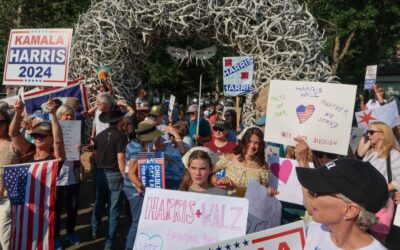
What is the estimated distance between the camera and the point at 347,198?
1.90 m

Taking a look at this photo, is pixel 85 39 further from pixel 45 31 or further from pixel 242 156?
pixel 242 156

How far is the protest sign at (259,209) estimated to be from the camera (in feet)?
11.1

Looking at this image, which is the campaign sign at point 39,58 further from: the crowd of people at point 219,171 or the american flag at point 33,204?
the american flag at point 33,204

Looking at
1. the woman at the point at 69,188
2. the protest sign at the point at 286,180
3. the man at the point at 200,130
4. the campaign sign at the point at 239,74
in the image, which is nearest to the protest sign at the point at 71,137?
the woman at the point at 69,188

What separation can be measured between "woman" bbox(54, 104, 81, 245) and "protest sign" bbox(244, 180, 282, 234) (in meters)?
2.74

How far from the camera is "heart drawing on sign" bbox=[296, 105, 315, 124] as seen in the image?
12.3 ft

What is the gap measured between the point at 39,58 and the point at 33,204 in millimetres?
1973

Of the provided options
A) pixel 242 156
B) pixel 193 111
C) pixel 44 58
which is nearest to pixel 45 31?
pixel 44 58

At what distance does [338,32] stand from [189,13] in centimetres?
1403

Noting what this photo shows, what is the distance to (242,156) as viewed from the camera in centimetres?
441

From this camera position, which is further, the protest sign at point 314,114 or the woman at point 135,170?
the woman at point 135,170

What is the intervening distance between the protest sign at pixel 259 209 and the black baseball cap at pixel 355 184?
1445mm

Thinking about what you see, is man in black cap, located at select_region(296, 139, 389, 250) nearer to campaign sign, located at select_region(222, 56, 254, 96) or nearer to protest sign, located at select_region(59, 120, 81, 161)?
protest sign, located at select_region(59, 120, 81, 161)

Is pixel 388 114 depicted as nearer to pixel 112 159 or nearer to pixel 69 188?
pixel 112 159
